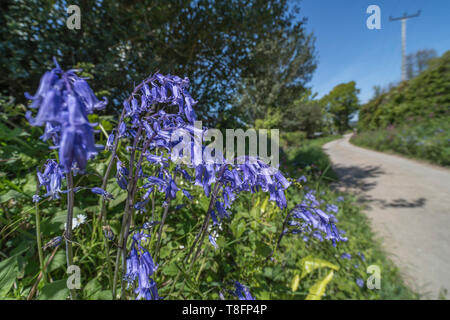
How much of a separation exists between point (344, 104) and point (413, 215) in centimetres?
3897

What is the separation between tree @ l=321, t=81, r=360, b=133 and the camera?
34.7m

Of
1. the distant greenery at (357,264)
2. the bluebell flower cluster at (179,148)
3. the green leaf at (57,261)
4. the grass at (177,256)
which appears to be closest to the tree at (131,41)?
the grass at (177,256)

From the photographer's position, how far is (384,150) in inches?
406

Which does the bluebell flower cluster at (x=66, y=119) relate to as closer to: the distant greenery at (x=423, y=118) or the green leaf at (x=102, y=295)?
the green leaf at (x=102, y=295)

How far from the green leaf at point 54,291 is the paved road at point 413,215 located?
327 cm

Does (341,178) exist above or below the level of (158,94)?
below

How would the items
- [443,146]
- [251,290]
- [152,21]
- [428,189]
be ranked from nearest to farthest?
1. [251,290]
2. [152,21]
3. [428,189]
4. [443,146]

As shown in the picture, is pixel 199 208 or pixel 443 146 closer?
pixel 199 208

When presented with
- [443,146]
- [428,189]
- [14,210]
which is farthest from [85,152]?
[443,146]

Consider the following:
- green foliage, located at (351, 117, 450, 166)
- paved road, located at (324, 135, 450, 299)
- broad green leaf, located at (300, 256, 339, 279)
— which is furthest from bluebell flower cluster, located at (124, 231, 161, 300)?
green foliage, located at (351, 117, 450, 166)

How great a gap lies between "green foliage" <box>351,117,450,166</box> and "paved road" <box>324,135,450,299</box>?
2.61 feet

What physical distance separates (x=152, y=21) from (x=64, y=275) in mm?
3579
